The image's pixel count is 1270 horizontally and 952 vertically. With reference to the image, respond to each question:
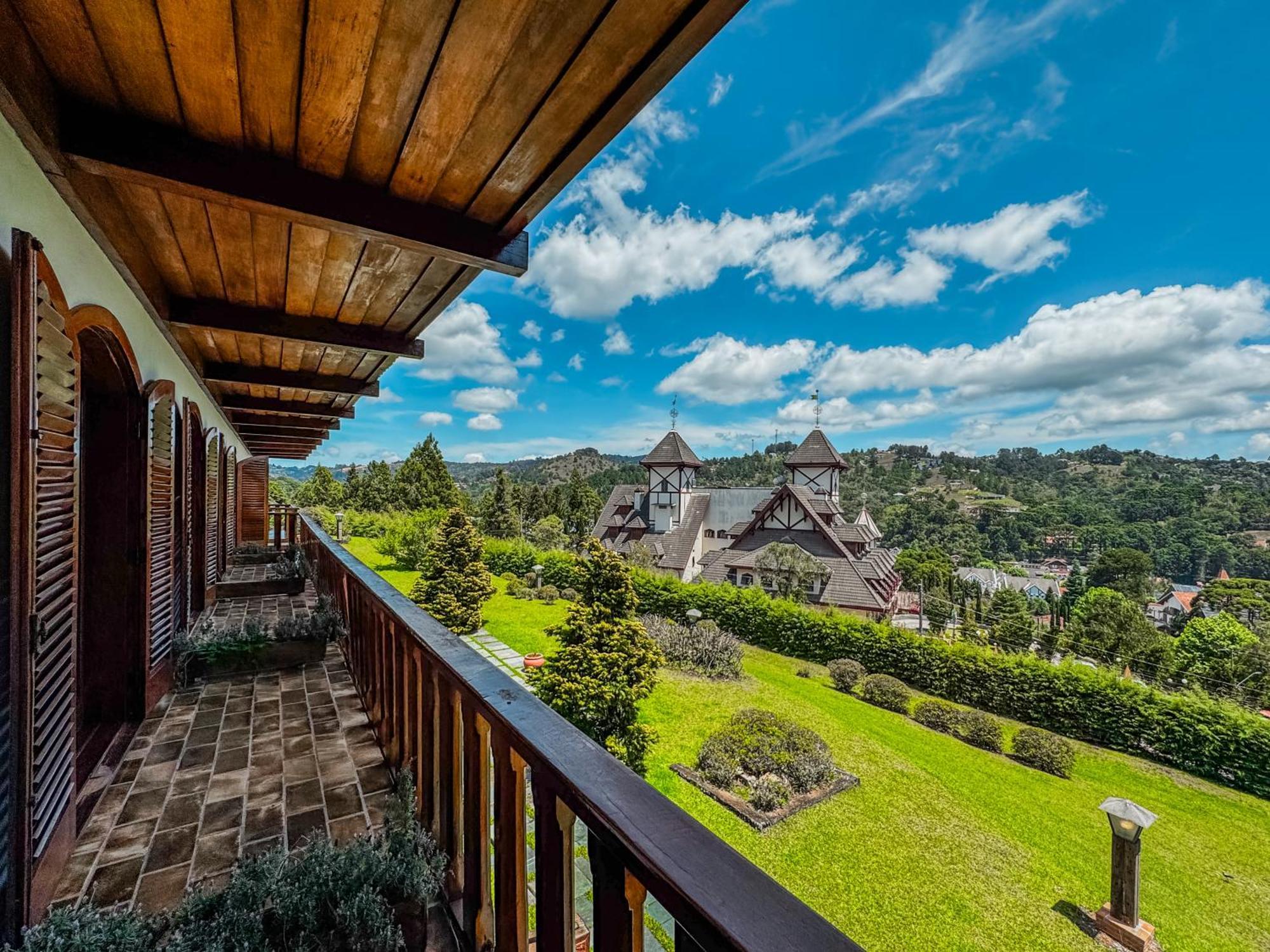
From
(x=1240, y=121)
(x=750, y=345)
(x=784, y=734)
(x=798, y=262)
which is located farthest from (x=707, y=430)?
(x=784, y=734)

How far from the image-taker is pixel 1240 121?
53.6 ft

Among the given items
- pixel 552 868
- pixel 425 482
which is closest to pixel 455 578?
pixel 552 868

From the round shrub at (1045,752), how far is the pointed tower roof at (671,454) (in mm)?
17355

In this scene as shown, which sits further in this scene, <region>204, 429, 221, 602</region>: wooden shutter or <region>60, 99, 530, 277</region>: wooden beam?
<region>204, 429, 221, 602</region>: wooden shutter

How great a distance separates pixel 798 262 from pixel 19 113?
24057mm

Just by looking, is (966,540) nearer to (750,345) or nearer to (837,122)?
(750,345)

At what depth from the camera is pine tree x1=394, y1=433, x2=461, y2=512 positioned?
81.4 feet

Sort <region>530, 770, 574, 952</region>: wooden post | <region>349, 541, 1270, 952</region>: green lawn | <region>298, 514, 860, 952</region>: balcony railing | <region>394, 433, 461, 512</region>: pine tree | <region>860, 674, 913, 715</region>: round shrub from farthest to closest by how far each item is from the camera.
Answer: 1. <region>394, 433, 461, 512</region>: pine tree
2. <region>860, 674, 913, 715</region>: round shrub
3. <region>349, 541, 1270, 952</region>: green lawn
4. <region>530, 770, 574, 952</region>: wooden post
5. <region>298, 514, 860, 952</region>: balcony railing

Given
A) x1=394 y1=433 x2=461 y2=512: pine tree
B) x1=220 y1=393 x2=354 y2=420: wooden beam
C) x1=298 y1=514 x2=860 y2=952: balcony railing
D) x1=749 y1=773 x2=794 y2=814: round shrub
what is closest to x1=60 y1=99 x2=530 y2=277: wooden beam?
x1=298 y1=514 x2=860 y2=952: balcony railing

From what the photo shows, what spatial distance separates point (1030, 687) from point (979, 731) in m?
2.14

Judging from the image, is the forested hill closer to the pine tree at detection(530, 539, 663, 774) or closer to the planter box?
the pine tree at detection(530, 539, 663, 774)

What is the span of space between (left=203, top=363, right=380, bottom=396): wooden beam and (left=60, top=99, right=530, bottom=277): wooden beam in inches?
111

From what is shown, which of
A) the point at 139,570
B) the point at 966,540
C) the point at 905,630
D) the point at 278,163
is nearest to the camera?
the point at 278,163

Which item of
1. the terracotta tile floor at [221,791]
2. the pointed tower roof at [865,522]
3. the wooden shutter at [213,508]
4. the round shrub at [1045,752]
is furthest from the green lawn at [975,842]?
the pointed tower roof at [865,522]
